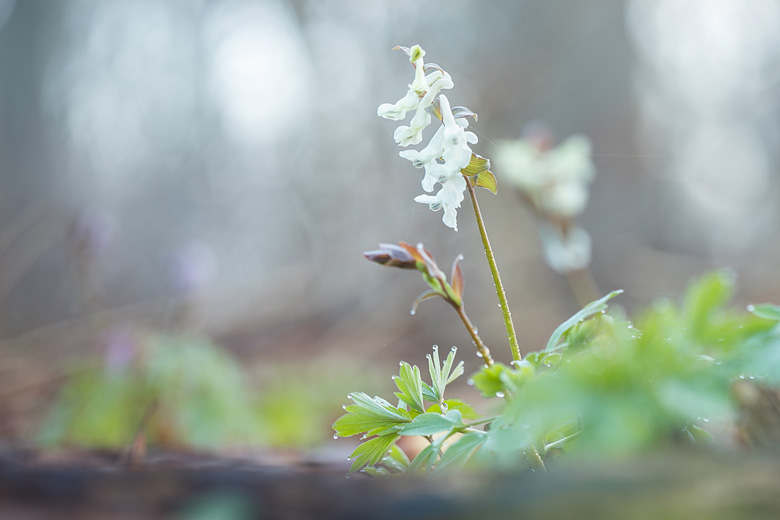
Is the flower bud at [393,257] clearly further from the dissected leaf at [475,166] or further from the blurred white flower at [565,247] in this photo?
the blurred white flower at [565,247]

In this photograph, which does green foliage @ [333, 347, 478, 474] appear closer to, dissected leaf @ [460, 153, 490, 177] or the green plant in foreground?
the green plant in foreground

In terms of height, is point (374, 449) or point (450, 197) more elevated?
point (450, 197)

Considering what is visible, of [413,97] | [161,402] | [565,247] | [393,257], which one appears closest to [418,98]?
[413,97]

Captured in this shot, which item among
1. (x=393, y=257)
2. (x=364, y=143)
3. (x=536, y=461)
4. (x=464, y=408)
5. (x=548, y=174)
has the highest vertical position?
(x=364, y=143)

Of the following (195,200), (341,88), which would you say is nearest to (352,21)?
(341,88)

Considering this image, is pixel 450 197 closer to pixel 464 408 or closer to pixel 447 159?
pixel 447 159

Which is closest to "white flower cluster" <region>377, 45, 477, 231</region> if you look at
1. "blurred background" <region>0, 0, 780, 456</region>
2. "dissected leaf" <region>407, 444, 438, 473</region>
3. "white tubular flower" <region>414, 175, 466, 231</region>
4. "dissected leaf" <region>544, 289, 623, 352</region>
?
"white tubular flower" <region>414, 175, 466, 231</region>
